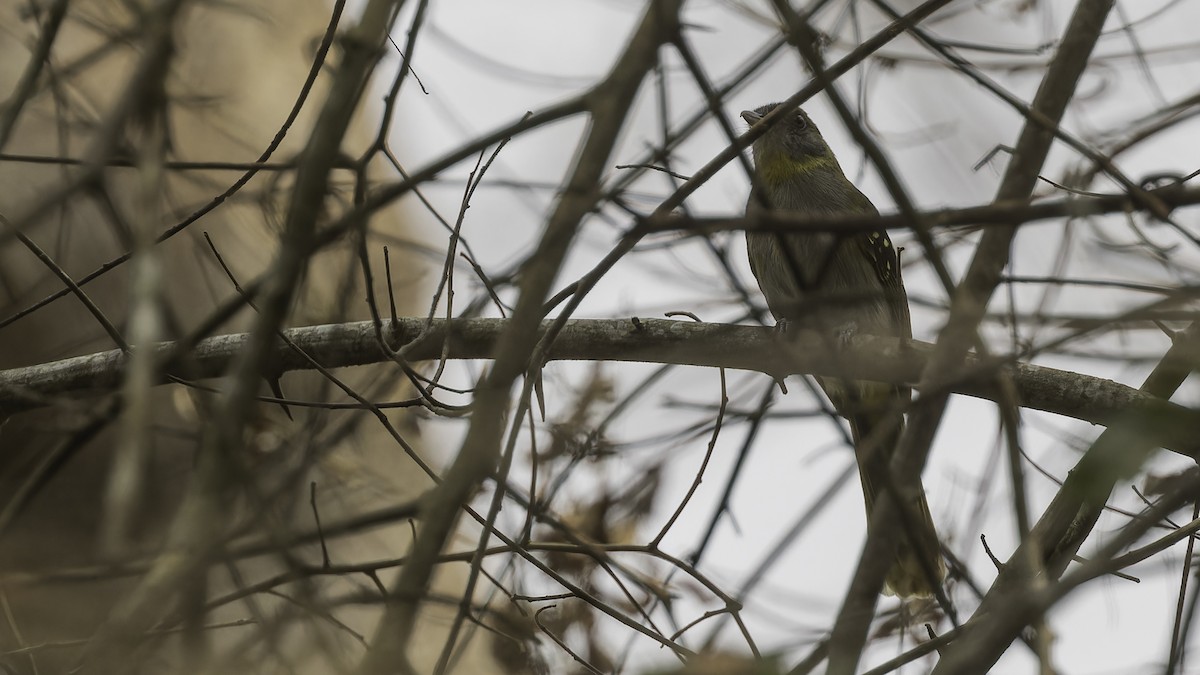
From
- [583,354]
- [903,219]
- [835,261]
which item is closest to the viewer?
[903,219]

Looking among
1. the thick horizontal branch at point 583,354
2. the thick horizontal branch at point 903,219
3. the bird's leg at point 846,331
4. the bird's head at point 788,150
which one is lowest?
the thick horizontal branch at point 903,219

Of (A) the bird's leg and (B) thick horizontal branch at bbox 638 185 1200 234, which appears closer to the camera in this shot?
(B) thick horizontal branch at bbox 638 185 1200 234

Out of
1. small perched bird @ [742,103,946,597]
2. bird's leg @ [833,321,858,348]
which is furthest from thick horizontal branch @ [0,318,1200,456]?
small perched bird @ [742,103,946,597]

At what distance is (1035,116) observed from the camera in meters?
1.69

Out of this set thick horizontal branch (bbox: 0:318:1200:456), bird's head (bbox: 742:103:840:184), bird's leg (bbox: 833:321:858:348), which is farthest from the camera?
bird's head (bbox: 742:103:840:184)

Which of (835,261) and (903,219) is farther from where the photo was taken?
(835,261)

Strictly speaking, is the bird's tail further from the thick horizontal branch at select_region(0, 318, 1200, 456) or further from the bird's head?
the bird's head

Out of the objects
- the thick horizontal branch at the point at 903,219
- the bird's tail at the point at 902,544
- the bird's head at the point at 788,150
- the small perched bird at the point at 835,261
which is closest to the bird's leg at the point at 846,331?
the small perched bird at the point at 835,261

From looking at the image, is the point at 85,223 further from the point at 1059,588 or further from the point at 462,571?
the point at 1059,588

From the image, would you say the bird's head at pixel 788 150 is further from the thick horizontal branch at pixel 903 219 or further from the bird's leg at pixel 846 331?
the thick horizontal branch at pixel 903 219

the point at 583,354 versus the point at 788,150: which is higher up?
the point at 788,150

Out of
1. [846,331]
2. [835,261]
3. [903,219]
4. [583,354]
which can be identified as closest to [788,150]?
[835,261]

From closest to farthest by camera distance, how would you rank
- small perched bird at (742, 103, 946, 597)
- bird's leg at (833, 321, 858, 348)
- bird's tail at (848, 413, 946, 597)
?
1. bird's tail at (848, 413, 946, 597)
2. bird's leg at (833, 321, 858, 348)
3. small perched bird at (742, 103, 946, 597)

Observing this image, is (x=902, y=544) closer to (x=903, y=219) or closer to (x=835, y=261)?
(x=835, y=261)
